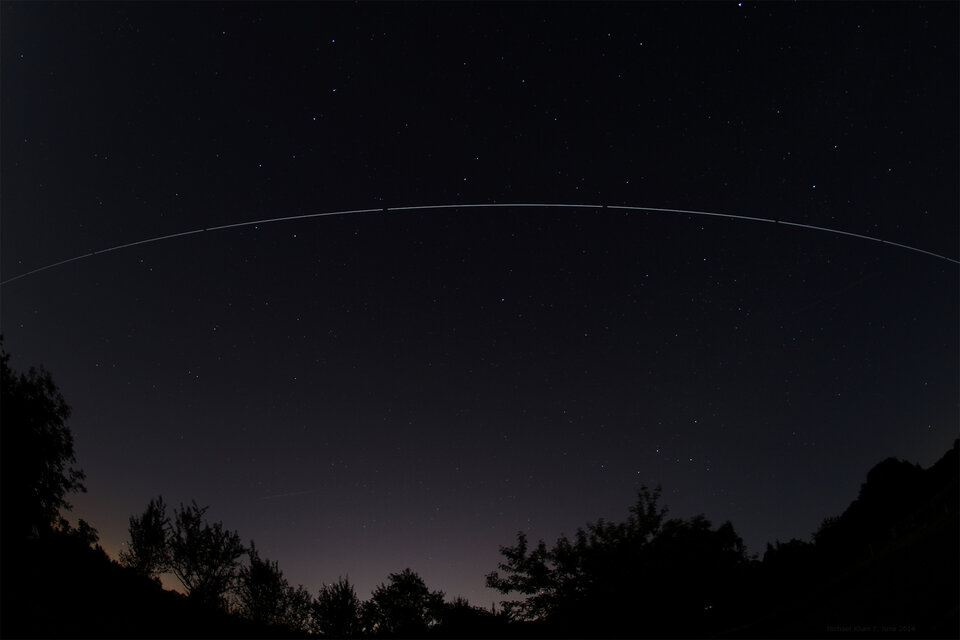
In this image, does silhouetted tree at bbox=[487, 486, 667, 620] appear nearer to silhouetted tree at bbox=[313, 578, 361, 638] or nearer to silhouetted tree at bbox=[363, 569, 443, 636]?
silhouetted tree at bbox=[363, 569, 443, 636]

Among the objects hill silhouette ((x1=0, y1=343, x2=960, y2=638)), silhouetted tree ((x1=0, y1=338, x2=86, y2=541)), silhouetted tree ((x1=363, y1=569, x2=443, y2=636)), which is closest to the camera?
hill silhouette ((x1=0, y1=343, x2=960, y2=638))

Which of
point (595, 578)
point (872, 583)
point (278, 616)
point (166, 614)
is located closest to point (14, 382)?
point (166, 614)

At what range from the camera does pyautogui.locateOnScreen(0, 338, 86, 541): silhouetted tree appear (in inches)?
626

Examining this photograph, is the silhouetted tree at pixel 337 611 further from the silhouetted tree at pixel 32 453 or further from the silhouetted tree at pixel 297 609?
the silhouetted tree at pixel 32 453

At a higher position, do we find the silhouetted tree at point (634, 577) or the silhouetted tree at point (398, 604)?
the silhouetted tree at point (634, 577)

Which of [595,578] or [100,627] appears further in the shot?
[595,578]

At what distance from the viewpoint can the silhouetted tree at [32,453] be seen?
15906mm

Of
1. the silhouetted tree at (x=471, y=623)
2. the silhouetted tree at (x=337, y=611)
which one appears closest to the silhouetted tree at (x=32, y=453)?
the silhouetted tree at (x=471, y=623)

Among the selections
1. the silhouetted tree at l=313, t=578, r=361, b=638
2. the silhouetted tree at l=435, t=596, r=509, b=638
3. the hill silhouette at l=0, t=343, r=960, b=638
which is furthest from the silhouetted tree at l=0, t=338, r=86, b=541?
the silhouetted tree at l=313, t=578, r=361, b=638

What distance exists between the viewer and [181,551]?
38.8m

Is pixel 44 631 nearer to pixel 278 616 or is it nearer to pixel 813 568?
pixel 813 568

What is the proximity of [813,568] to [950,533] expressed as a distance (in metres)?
9.61

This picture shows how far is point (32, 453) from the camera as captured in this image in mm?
16734

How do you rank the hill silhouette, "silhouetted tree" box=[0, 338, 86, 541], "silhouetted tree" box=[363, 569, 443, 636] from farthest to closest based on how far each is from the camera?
"silhouetted tree" box=[363, 569, 443, 636], "silhouetted tree" box=[0, 338, 86, 541], the hill silhouette
